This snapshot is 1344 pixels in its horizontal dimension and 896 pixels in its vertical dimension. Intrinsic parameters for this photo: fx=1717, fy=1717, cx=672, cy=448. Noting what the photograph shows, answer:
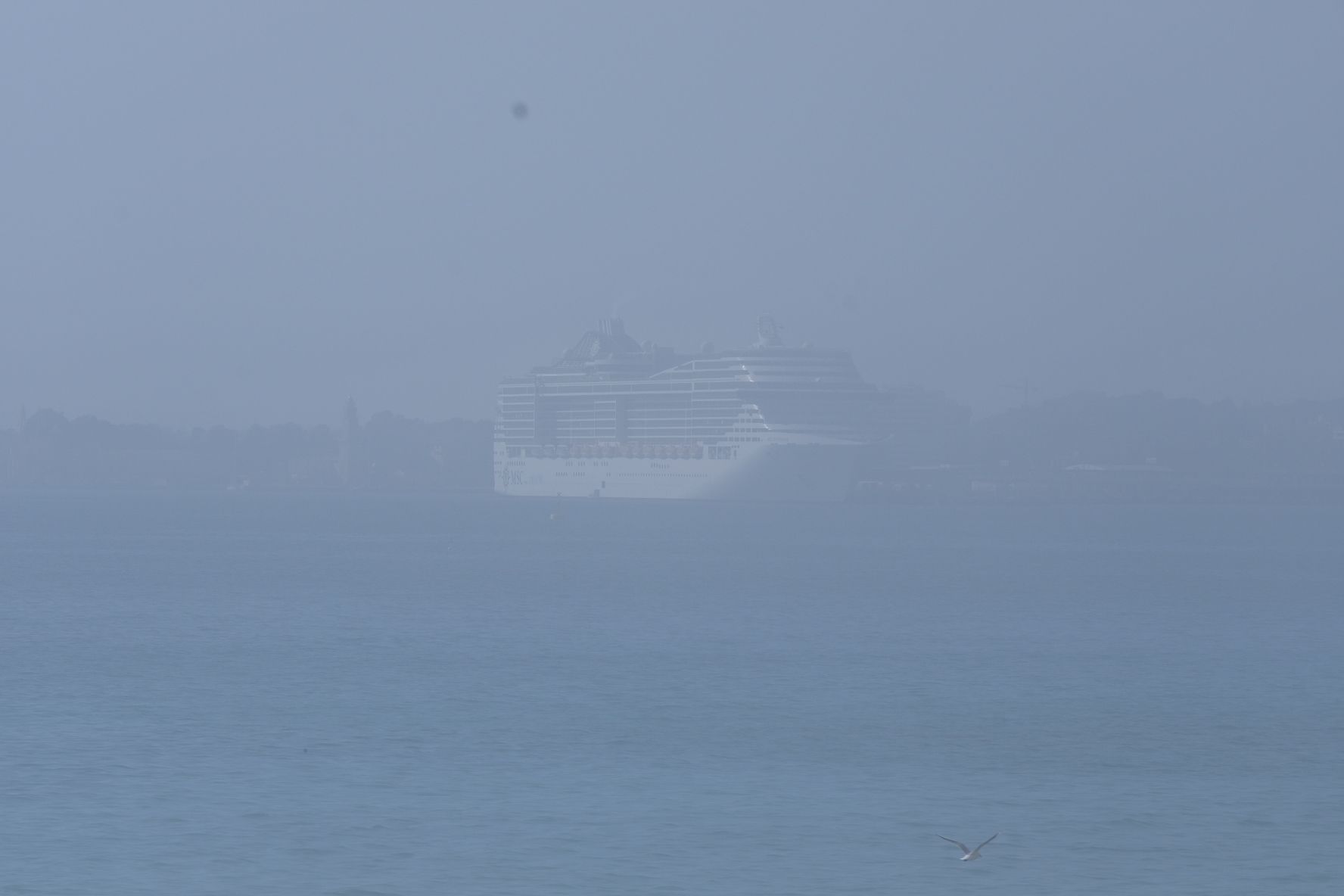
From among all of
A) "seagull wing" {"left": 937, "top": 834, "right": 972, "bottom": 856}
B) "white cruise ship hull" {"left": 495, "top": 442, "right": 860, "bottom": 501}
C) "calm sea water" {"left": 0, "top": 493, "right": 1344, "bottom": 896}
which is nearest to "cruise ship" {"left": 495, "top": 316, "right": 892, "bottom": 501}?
"white cruise ship hull" {"left": 495, "top": 442, "right": 860, "bottom": 501}

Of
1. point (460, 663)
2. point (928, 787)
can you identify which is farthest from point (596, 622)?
point (928, 787)

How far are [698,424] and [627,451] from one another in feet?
18.6

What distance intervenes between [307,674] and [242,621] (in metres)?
7.93

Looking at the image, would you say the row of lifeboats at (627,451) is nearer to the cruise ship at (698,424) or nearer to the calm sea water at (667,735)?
the cruise ship at (698,424)

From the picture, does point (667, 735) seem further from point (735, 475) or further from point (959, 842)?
point (735, 475)

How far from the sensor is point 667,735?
17.6 meters

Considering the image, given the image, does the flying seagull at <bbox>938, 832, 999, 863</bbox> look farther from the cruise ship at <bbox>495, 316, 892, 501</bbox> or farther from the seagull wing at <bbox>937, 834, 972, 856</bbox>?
the cruise ship at <bbox>495, 316, 892, 501</bbox>

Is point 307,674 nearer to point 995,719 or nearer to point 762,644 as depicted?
point 762,644

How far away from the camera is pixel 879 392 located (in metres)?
78.4

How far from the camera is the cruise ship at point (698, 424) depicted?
74.9 metres

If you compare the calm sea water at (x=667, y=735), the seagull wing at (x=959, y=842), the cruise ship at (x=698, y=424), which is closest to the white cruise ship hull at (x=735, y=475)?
the cruise ship at (x=698, y=424)

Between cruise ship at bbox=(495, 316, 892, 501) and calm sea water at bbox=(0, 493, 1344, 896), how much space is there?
112 ft

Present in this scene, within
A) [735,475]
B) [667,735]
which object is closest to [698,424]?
[735,475]

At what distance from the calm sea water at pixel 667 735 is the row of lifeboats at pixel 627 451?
122 feet
